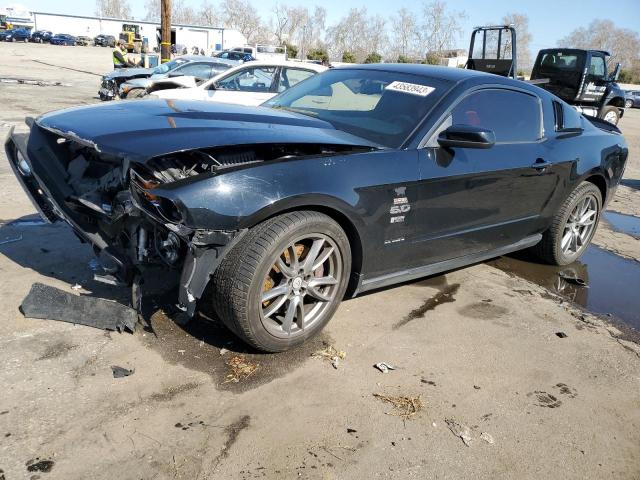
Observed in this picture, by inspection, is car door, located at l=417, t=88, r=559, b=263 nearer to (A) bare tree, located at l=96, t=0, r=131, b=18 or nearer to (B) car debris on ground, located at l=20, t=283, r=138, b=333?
(B) car debris on ground, located at l=20, t=283, r=138, b=333

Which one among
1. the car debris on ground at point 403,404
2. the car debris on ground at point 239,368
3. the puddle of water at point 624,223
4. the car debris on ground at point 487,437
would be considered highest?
the puddle of water at point 624,223

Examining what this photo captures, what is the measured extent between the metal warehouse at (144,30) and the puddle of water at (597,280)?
69166 millimetres

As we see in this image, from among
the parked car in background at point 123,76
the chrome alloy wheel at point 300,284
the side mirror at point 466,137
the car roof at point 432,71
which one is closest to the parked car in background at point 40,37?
the parked car in background at point 123,76

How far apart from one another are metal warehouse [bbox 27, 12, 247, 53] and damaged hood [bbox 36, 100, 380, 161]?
69686mm

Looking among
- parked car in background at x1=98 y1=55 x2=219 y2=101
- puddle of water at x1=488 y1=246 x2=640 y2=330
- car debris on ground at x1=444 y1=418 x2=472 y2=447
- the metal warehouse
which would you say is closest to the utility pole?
parked car in background at x1=98 y1=55 x2=219 y2=101

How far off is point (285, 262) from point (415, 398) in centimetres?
102

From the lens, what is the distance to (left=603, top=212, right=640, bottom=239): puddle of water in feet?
22.2

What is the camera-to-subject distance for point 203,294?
9.66 feet

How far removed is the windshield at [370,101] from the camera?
363cm

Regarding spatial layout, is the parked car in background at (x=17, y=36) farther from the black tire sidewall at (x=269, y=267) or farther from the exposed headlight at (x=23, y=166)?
the black tire sidewall at (x=269, y=267)

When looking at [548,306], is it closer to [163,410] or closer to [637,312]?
[637,312]

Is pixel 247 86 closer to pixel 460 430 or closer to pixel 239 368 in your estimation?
pixel 239 368

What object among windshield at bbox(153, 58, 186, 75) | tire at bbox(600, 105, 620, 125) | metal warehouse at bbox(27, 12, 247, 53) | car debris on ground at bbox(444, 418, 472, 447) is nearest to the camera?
car debris on ground at bbox(444, 418, 472, 447)

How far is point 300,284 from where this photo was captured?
124 inches
